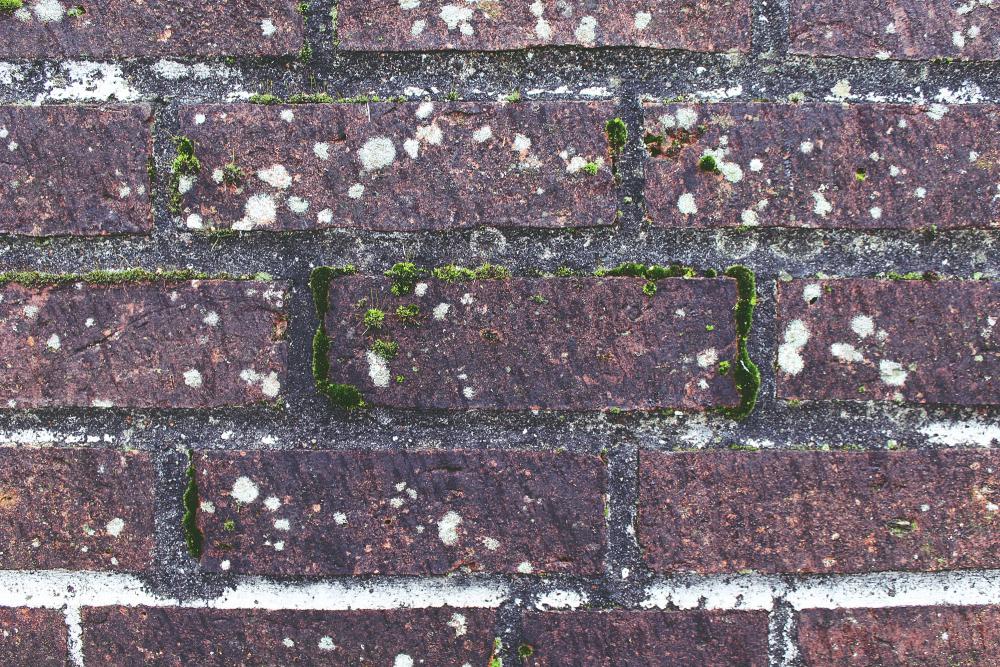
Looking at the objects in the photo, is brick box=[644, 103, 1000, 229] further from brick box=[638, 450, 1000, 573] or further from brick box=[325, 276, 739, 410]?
brick box=[638, 450, 1000, 573]

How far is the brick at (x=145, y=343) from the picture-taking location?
0.60 m

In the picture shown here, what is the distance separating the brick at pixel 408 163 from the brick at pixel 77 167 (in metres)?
0.05

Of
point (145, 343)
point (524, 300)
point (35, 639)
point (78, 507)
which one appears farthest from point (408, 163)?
point (35, 639)

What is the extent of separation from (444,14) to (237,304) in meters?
0.32

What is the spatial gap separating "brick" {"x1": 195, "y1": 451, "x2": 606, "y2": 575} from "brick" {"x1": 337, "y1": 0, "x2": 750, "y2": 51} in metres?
0.38

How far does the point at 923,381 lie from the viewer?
0.60m

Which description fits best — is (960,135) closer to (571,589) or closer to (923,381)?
(923,381)

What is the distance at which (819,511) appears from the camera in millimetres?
612

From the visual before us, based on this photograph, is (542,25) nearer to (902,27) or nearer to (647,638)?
(902,27)

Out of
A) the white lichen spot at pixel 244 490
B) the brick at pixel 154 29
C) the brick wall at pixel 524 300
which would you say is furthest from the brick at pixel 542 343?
the brick at pixel 154 29

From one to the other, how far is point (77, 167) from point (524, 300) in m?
0.42

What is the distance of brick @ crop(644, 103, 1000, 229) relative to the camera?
23.2 inches

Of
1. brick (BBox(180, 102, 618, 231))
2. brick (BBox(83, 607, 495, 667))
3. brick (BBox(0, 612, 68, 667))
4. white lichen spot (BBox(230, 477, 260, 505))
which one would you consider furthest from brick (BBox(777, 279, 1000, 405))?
brick (BBox(0, 612, 68, 667))

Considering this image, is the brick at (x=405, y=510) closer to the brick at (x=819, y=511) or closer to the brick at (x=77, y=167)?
the brick at (x=819, y=511)
